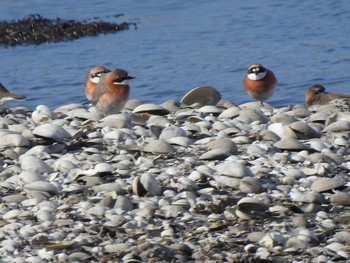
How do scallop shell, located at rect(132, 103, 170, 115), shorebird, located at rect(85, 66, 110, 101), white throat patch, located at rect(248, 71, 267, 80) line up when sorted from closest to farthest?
scallop shell, located at rect(132, 103, 170, 115) < white throat patch, located at rect(248, 71, 267, 80) < shorebird, located at rect(85, 66, 110, 101)

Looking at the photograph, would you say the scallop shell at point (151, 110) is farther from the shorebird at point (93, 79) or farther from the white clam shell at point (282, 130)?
the shorebird at point (93, 79)

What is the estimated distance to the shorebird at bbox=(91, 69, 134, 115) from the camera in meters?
10.3

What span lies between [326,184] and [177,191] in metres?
1.00

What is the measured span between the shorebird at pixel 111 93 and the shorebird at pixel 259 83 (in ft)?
5.19

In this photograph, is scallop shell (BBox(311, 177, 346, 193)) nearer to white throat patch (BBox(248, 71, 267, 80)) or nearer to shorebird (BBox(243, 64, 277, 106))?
shorebird (BBox(243, 64, 277, 106))

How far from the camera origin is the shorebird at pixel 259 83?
1172 centimetres

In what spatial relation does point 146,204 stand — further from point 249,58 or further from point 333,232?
point 249,58

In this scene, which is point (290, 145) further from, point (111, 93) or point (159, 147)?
point (111, 93)

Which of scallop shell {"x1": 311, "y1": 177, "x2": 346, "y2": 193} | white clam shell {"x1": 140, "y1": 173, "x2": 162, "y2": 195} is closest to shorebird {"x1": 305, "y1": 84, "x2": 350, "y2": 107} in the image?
scallop shell {"x1": 311, "y1": 177, "x2": 346, "y2": 193}

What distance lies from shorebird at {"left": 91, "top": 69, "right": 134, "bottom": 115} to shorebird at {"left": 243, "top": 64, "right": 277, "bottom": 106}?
1.58 metres

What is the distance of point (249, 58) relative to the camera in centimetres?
1773

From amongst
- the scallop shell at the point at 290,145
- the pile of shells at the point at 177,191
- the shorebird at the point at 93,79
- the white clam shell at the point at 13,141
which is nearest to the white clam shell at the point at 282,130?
the pile of shells at the point at 177,191

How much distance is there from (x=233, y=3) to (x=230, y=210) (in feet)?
54.9

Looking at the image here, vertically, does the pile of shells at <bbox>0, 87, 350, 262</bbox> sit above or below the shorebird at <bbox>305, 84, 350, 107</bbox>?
above
